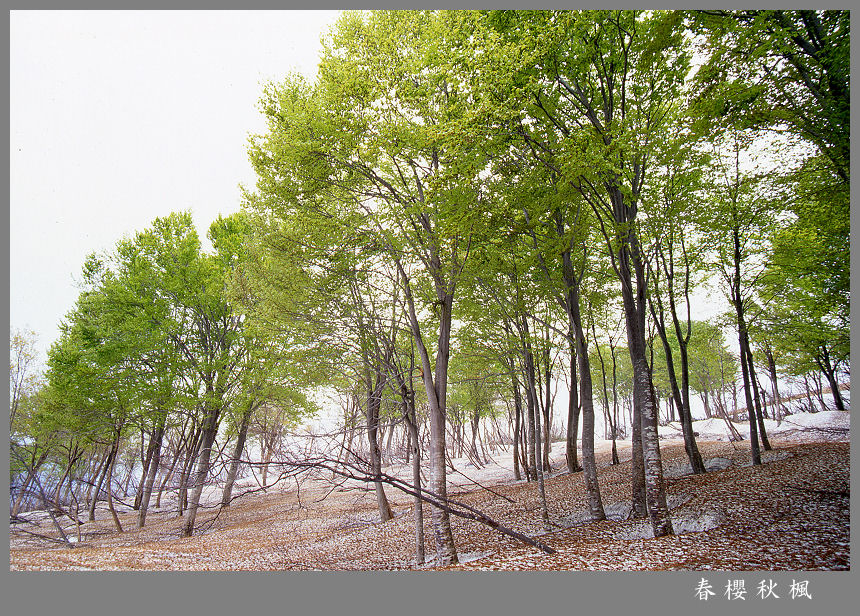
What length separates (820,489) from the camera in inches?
288

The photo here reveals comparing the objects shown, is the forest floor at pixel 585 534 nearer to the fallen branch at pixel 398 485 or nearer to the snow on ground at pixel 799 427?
the fallen branch at pixel 398 485

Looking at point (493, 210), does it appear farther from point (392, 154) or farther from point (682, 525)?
point (682, 525)

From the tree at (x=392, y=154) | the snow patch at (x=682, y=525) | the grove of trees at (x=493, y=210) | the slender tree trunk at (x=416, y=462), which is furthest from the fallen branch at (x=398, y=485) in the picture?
the tree at (x=392, y=154)

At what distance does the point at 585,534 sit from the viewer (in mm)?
7438

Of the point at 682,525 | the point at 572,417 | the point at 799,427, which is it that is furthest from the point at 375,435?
the point at 799,427

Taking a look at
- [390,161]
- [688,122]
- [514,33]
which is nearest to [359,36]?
[390,161]

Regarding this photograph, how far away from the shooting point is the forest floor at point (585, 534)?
521cm

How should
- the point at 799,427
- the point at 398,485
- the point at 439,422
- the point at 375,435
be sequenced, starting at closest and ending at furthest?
1. the point at 398,485
2. the point at 439,422
3. the point at 375,435
4. the point at 799,427

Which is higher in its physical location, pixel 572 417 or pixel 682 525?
pixel 572 417

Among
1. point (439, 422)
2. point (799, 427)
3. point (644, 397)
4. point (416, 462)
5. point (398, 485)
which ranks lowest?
point (799, 427)

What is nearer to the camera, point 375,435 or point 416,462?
point 416,462

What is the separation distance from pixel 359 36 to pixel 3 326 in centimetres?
798

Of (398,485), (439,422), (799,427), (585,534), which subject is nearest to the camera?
(398,485)

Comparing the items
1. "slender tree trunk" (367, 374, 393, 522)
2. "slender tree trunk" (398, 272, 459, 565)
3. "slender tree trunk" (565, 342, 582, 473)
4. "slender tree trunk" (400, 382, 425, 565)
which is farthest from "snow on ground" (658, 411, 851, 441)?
"slender tree trunk" (398, 272, 459, 565)
